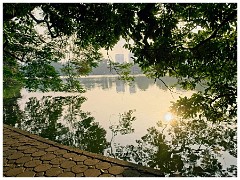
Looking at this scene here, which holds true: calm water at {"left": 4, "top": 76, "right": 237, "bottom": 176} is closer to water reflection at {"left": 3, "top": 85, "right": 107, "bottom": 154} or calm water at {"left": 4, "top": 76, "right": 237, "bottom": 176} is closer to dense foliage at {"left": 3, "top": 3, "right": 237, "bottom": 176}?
water reflection at {"left": 3, "top": 85, "right": 107, "bottom": 154}

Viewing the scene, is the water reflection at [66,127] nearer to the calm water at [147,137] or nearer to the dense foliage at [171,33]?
the calm water at [147,137]

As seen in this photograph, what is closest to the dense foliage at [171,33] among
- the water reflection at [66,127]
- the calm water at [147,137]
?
the calm water at [147,137]

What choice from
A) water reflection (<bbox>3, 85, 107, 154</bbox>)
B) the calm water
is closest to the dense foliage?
the calm water

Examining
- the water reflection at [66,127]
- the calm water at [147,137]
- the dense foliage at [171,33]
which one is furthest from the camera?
the water reflection at [66,127]

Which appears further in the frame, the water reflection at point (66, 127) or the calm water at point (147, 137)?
the water reflection at point (66, 127)

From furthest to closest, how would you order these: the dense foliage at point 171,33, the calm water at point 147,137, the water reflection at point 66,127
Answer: the water reflection at point 66,127, the calm water at point 147,137, the dense foliage at point 171,33

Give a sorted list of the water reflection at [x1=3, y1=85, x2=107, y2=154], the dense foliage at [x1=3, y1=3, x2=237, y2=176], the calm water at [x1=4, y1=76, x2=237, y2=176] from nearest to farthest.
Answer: the dense foliage at [x1=3, y1=3, x2=237, y2=176] → the calm water at [x1=4, y1=76, x2=237, y2=176] → the water reflection at [x1=3, y1=85, x2=107, y2=154]

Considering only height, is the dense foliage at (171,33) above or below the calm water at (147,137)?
above

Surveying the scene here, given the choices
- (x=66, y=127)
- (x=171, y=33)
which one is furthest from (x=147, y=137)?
(x=171, y=33)

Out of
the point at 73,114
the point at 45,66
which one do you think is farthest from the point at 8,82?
the point at 45,66

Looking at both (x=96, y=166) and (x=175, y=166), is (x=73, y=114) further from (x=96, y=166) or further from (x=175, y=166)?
(x=96, y=166)

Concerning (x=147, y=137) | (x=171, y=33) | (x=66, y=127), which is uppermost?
(x=171, y=33)

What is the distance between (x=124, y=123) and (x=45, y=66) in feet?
14.9

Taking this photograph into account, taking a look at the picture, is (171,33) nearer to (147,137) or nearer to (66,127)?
(147,137)
